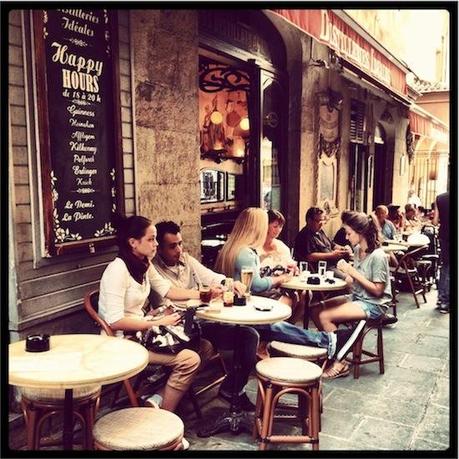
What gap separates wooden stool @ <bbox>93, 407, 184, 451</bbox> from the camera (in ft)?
8.14

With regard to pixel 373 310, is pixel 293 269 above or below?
above

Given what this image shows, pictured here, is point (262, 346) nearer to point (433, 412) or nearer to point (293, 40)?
point (433, 412)

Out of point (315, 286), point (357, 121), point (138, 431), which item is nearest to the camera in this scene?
point (138, 431)

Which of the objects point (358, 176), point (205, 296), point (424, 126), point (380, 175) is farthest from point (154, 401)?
point (380, 175)

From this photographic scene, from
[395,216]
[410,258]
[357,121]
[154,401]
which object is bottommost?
[154,401]

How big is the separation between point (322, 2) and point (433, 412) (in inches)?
127

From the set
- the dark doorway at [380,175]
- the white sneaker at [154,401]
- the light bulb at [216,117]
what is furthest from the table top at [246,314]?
the dark doorway at [380,175]

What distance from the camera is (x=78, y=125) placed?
3.81 m

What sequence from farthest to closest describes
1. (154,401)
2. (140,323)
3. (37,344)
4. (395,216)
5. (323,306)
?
(395,216)
(323,306)
(154,401)
(140,323)
(37,344)

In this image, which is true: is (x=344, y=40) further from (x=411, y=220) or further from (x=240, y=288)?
(x=411, y=220)

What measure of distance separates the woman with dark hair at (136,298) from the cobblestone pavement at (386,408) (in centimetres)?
46

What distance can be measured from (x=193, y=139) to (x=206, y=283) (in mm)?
1633

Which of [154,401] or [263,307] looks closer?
[154,401]

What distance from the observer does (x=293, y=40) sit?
24.8ft
